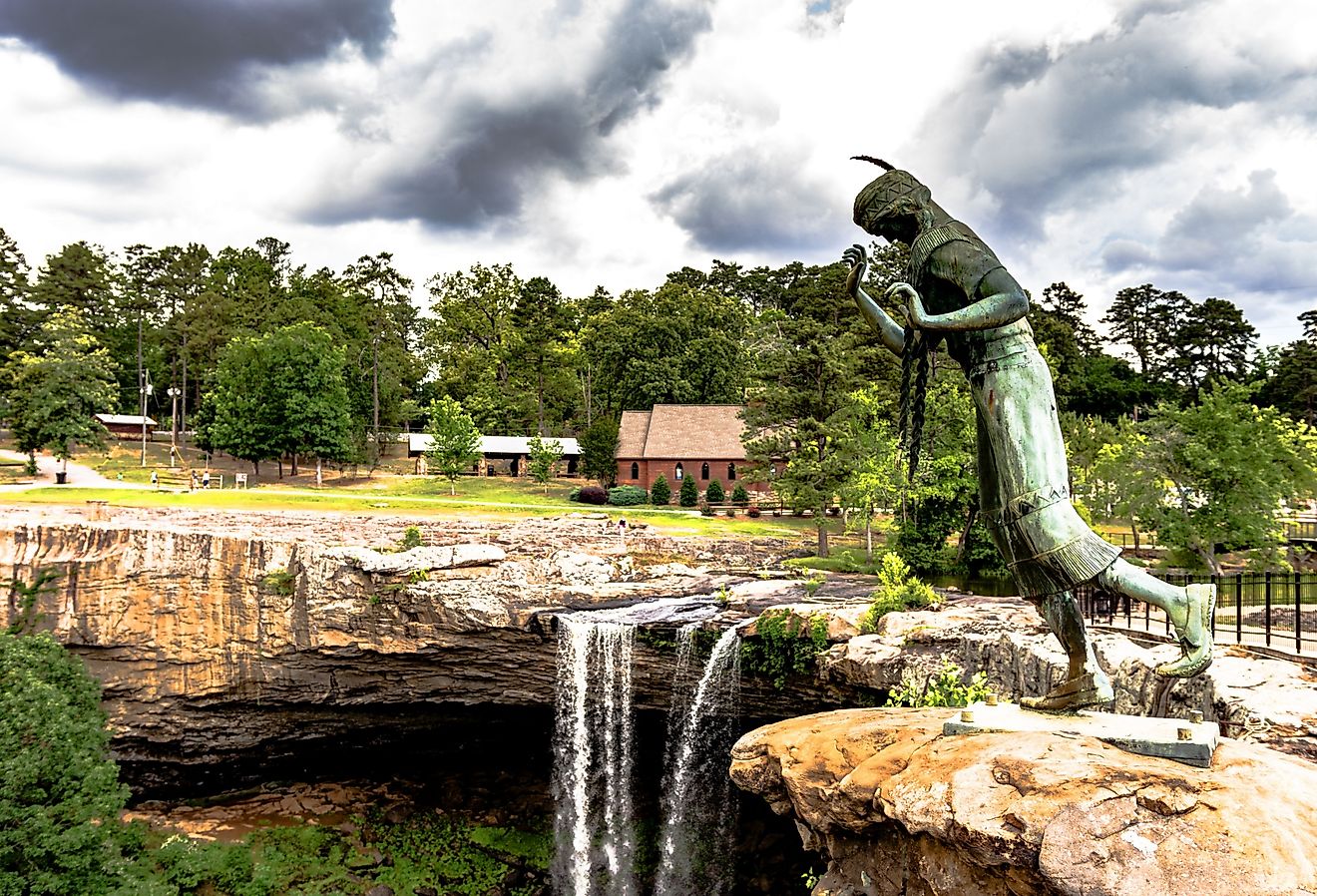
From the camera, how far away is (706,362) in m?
54.1

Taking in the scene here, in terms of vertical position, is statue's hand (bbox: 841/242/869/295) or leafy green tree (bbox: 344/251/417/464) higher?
leafy green tree (bbox: 344/251/417/464)

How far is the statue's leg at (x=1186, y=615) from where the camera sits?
16.4 feet

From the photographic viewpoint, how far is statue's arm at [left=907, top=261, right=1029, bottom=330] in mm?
5305

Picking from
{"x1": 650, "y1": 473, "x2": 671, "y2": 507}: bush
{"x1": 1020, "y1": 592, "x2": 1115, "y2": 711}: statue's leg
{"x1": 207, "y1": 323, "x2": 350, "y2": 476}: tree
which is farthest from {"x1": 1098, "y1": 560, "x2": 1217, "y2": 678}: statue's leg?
{"x1": 207, "y1": 323, "x2": 350, "y2": 476}: tree

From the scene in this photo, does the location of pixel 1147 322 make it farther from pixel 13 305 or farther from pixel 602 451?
pixel 13 305

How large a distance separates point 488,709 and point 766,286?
219 feet

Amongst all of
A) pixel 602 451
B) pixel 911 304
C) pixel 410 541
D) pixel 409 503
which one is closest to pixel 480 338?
pixel 602 451

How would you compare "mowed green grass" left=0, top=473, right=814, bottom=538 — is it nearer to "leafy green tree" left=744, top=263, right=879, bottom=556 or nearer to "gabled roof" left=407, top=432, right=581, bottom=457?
"leafy green tree" left=744, top=263, right=879, bottom=556

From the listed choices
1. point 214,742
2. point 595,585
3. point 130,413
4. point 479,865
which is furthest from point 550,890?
point 130,413

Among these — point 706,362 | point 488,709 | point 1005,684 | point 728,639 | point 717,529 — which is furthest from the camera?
point 706,362

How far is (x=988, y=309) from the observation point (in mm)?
5363

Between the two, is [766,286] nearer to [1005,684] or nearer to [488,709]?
[488,709]

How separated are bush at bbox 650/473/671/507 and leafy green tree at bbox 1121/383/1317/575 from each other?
2305 centimetres

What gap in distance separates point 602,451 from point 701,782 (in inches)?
1158
